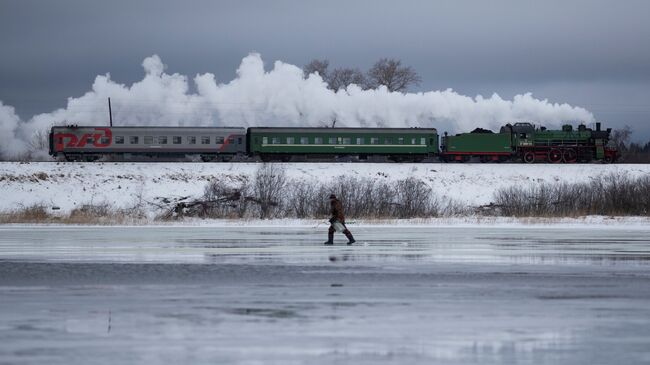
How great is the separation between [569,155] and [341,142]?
16.3 metres

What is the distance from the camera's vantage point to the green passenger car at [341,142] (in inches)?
2581

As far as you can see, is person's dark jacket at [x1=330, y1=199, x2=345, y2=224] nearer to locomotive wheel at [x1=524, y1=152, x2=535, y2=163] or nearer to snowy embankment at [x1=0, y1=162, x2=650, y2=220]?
snowy embankment at [x1=0, y1=162, x2=650, y2=220]

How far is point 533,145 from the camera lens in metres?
65.9

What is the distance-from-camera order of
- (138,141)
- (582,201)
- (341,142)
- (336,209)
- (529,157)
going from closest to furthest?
1. (336,209)
2. (582,201)
3. (341,142)
4. (529,157)
5. (138,141)

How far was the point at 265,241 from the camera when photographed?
28484 millimetres

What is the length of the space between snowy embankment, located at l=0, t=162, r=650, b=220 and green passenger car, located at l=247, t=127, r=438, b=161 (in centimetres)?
587

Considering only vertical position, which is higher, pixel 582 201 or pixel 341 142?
pixel 341 142

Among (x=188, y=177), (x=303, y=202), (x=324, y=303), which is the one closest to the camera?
(x=324, y=303)

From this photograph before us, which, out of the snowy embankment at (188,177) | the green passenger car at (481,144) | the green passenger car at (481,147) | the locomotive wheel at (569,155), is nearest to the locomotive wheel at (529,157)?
the green passenger car at (481,147)

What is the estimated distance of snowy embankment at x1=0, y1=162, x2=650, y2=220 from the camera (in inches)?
2025

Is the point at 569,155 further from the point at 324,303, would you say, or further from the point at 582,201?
the point at 324,303

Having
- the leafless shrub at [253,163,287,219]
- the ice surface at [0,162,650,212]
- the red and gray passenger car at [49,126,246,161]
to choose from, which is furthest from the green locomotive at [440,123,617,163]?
the leafless shrub at [253,163,287,219]

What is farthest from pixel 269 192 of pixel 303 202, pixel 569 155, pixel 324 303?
pixel 324 303

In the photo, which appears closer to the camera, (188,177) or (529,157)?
→ (188,177)
